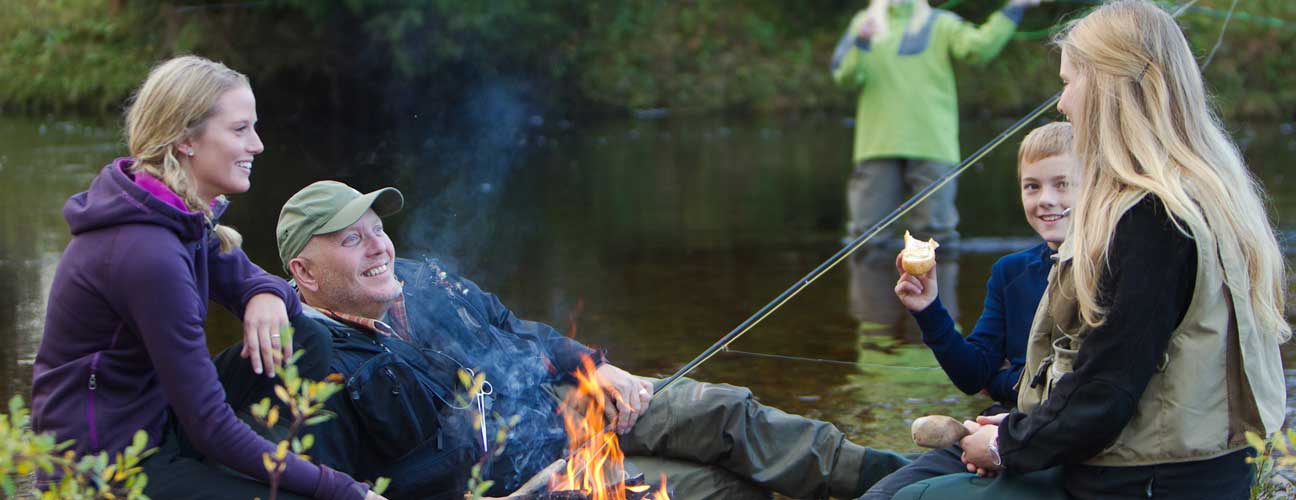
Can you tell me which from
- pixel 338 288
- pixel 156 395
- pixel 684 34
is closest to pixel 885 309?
pixel 338 288

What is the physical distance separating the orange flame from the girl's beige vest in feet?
4.36

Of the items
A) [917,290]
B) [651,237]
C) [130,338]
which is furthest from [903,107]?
[130,338]

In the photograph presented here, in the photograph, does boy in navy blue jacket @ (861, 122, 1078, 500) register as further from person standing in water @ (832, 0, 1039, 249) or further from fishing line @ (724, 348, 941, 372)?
person standing in water @ (832, 0, 1039, 249)

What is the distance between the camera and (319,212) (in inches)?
156

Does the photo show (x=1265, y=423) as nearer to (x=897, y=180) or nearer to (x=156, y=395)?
(x=156, y=395)

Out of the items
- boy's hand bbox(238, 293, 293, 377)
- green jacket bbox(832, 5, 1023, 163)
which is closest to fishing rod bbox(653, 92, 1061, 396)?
boy's hand bbox(238, 293, 293, 377)

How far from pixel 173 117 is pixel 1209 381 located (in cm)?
232

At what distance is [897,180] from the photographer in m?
9.42

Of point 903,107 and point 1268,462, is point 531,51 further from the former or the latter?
point 1268,462

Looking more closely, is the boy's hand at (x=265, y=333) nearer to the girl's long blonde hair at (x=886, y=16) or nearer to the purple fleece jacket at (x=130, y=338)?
the purple fleece jacket at (x=130, y=338)

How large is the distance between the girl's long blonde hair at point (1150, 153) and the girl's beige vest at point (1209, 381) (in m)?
0.04

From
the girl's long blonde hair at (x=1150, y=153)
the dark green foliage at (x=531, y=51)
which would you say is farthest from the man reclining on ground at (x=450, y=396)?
the dark green foliage at (x=531, y=51)

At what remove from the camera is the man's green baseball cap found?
3.94 metres

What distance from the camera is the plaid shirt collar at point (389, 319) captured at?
3.89 meters
